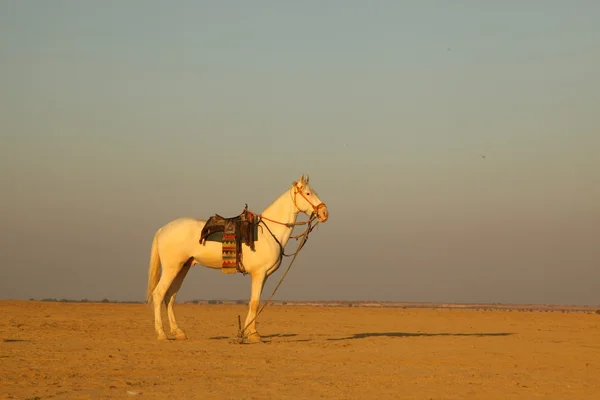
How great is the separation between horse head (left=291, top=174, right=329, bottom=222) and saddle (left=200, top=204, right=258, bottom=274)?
40.0 inches

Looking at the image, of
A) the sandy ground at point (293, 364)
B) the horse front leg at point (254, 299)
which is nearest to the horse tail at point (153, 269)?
the sandy ground at point (293, 364)

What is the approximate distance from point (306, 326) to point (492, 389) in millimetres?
13438

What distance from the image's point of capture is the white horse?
17.9 metres

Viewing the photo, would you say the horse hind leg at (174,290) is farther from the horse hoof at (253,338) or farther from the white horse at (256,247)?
the horse hoof at (253,338)

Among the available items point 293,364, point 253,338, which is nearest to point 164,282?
point 253,338

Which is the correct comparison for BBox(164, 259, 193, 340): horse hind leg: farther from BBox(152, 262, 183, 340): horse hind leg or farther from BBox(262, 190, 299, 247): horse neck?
BBox(262, 190, 299, 247): horse neck

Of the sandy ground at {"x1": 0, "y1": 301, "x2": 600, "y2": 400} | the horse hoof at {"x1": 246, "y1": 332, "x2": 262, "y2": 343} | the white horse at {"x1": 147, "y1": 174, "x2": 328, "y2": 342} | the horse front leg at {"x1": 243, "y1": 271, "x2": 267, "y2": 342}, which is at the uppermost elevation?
the white horse at {"x1": 147, "y1": 174, "x2": 328, "y2": 342}

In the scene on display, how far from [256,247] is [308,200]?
136cm

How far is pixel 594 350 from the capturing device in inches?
712

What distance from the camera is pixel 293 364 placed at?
45.6 ft

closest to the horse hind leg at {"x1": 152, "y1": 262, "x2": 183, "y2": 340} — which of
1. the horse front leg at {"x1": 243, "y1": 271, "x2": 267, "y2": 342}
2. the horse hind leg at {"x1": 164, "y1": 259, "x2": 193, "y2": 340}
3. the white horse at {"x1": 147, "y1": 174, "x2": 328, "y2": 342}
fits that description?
the white horse at {"x1": 147, "y1": 174, "x2": 328, "y2": 342}

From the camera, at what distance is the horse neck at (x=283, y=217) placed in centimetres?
1812

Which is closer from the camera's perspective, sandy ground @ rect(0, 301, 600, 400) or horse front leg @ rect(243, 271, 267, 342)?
sandy ground @ rect(0, 301, 600, 400)

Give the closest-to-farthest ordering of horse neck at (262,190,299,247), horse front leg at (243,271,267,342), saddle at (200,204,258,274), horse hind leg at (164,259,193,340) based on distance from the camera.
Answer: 1. saddle at (200,204,258,274)
2. horse front leg at (243,271,267,342)
3. horse neck at (262,190,299,247)
4. horse hind leg at (164,259,193,340)
